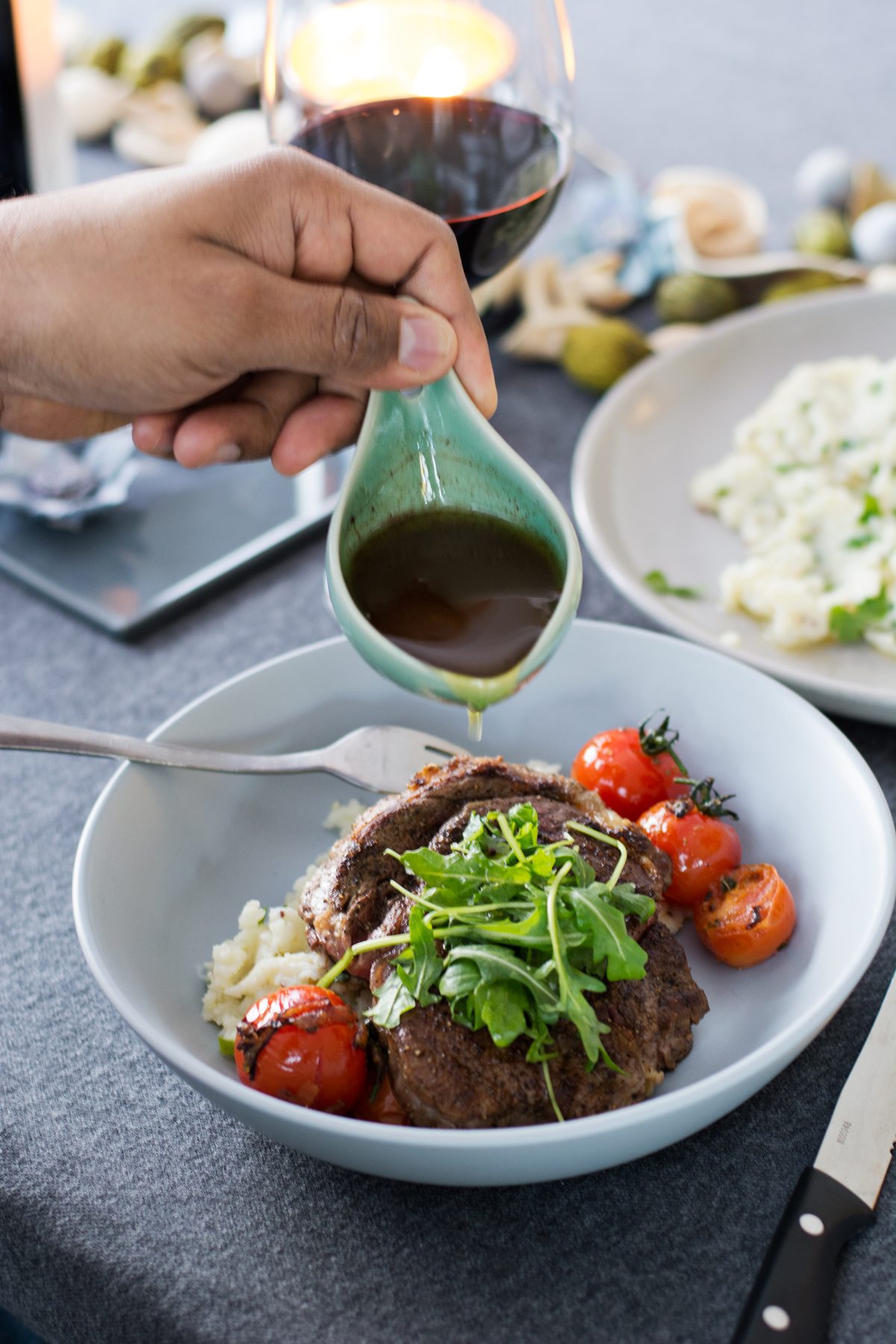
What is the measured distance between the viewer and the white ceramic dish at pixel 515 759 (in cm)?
99

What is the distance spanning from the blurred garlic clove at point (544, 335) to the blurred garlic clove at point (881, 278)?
566 mm

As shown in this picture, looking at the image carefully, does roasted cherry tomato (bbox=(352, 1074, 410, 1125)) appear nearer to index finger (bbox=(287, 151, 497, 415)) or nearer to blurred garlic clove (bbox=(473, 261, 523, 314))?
index finger (bbox=(287, 151, 497, 415))

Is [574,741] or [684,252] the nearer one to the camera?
[574,741]

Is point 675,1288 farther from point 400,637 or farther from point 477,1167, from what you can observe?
point 400,637

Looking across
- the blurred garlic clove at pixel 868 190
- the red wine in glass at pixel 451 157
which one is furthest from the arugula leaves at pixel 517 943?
the blurred garlic clove at pixel 868 190

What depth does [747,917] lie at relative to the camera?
1.24 m

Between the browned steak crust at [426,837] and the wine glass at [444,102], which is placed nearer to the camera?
the browned steak crust at [426,837]

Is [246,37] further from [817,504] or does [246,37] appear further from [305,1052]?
[305,1052]

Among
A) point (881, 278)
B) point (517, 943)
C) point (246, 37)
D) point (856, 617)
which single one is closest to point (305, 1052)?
point (517, 943)

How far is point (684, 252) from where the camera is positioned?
8.16 ft

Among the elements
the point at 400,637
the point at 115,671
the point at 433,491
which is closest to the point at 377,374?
the point at 433,491

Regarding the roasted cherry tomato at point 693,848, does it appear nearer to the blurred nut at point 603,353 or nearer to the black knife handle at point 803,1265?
the black knife handle at point 803,1265

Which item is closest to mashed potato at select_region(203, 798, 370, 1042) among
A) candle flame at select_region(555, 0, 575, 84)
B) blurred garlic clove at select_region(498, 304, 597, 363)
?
candle flame at select_region(555, 0, 575, 84)

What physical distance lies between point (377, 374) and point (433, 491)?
5.7 inches
